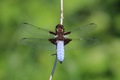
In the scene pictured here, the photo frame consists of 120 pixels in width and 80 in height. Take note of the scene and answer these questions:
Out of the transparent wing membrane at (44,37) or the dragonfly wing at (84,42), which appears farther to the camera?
the dragonfly wing at (84,42)

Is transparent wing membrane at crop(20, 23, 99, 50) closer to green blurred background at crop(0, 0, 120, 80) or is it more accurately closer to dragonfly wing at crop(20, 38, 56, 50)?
dragonfly wing at crop(20, 38, 56, 50)

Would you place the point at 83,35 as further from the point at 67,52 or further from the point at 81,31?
the point at 67,52

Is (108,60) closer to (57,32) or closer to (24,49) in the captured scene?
(24,49)

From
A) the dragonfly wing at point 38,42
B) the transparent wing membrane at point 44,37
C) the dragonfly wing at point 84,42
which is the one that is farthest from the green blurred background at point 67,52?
the dragonfly wing at point 38,42

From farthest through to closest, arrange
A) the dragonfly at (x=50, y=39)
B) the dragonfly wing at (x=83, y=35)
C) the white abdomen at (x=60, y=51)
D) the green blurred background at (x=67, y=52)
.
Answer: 1. the green blurred background at (x=67, y=52)
2. the dragonfly wing at (x=83, y=35)
3. the dragonfly at (x=50, y=39)
4. the white abdomen at (x=60, y=51)

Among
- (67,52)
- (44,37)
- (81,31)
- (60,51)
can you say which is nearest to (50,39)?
(44,37)

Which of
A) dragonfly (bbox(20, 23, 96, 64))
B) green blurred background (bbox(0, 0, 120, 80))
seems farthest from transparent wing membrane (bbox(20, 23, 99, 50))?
green blurred background (bbox(0, 0, 120, 80))

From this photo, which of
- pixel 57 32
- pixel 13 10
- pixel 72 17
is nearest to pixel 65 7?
pixel 72 17

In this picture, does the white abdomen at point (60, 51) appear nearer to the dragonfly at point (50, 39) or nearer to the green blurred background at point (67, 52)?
the dragonfly at point (50, 39)
